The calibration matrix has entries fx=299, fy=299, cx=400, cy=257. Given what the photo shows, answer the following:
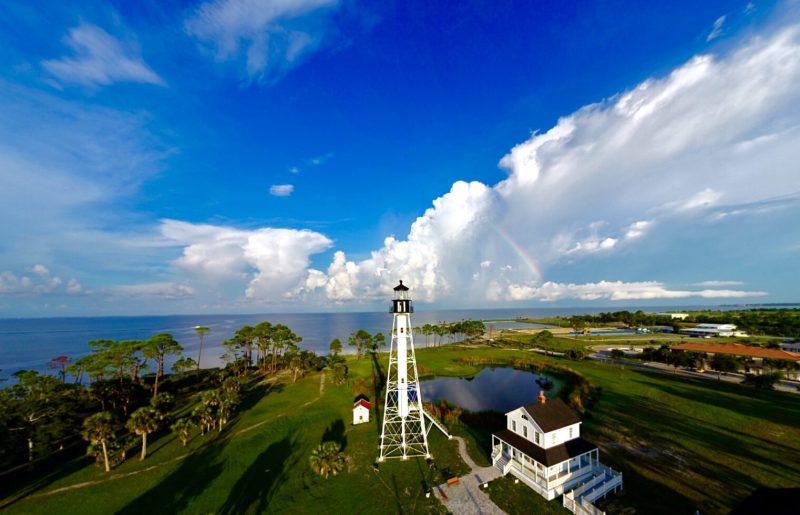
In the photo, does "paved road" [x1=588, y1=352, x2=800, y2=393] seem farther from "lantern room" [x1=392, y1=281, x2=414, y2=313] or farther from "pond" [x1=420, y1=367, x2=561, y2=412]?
"lantern room" [x1=392, y1=281, x2=414, y2=313]

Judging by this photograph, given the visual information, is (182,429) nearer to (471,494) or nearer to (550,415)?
(471,494)

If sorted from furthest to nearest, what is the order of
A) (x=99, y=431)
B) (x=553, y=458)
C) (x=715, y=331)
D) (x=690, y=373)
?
(x=715, y=331) → (x=690, y=373) → (x=99, y=431) → (x=553, y=458)

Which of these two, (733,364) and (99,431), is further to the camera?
(733,364)

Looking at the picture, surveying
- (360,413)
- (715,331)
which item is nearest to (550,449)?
(360,413)

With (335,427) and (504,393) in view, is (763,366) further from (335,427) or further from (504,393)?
(335,427)

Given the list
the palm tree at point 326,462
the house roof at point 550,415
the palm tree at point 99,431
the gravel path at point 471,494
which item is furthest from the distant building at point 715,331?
the palm tree at point 99,431

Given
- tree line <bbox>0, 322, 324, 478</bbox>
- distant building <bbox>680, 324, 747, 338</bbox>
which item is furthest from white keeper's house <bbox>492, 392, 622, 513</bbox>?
distant building <bbox>680, 324, 747, 338</bbox>
